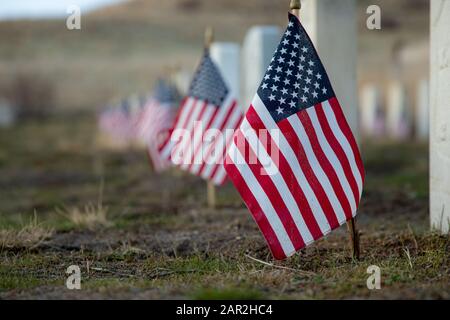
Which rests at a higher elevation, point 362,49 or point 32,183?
point 362,49

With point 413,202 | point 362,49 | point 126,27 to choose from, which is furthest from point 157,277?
point 126,27

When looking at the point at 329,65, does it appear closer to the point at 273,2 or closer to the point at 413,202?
the point at 413,202

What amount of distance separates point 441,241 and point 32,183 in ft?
33.6

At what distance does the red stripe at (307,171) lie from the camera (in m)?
5.12

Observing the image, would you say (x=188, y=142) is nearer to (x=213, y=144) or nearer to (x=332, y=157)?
(x=213, y=144)

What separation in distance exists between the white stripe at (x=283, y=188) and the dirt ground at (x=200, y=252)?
30 centimetres

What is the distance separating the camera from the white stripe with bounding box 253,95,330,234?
5.10 m

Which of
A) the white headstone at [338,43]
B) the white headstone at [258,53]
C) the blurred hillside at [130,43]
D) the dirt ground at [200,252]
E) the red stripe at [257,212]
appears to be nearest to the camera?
the dirt ground at [200,252]

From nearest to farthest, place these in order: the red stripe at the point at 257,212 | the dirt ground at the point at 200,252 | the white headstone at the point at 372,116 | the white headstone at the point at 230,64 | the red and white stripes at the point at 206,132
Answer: the dirt ground at the point at 200,252 < the red stripe at the point at 257,212 < the red and white stripes at the point at 206,132 < the white headstone at the point at 230,64 < the white headstone at the point at 372,116

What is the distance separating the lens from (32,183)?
1448 centimetres

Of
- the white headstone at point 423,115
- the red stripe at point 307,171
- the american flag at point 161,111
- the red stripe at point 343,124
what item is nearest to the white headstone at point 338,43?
the red stripe at point 343,124

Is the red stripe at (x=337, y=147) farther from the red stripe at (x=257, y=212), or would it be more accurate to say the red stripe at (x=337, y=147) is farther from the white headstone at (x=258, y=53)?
the white headstone at (x=258, y=53)

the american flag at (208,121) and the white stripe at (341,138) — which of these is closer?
the white stripe at (341,138)

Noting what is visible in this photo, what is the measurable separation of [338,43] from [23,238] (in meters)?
3.70
